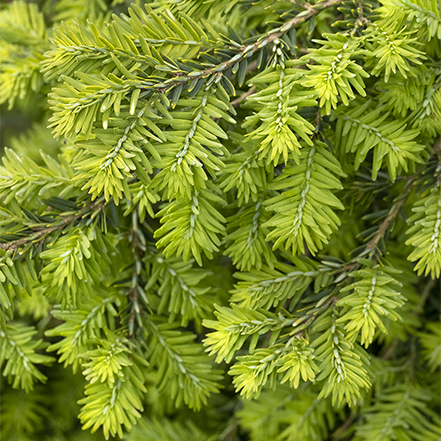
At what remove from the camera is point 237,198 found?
0.66 m

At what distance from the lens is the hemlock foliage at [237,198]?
527mm

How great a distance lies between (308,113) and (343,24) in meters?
0.16

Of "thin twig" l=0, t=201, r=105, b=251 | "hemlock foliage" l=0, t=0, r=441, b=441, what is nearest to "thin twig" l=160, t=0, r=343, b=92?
"hemlock foliage" l=0, t=0, r=441, b=441

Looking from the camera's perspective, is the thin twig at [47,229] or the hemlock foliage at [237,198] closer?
the hemlock foliage at [237,198]

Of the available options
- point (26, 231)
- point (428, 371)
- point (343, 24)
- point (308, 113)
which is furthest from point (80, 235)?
point (428, 371)

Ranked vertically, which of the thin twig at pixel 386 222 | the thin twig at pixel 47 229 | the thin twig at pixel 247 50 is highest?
the thin twig at pixel 247 50

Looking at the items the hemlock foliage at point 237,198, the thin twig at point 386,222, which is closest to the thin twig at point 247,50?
the hemlock foliage at point 237,198

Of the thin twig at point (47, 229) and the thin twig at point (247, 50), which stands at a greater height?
the thin twig at point (247, 50)

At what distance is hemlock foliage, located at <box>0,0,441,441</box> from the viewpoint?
0.53 meters

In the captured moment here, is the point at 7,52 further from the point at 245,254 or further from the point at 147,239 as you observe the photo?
the point at 245,254

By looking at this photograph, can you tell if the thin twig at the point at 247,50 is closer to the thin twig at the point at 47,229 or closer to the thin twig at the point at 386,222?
the thin twig at the point at 47,229

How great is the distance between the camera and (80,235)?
2.04ft

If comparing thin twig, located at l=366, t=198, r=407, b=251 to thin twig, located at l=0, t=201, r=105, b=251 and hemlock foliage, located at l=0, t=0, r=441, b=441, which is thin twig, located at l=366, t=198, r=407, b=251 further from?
thin twig, located at l=0, t=201, r=105, b=251

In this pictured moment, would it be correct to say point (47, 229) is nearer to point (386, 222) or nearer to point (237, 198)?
point (237, 198)
